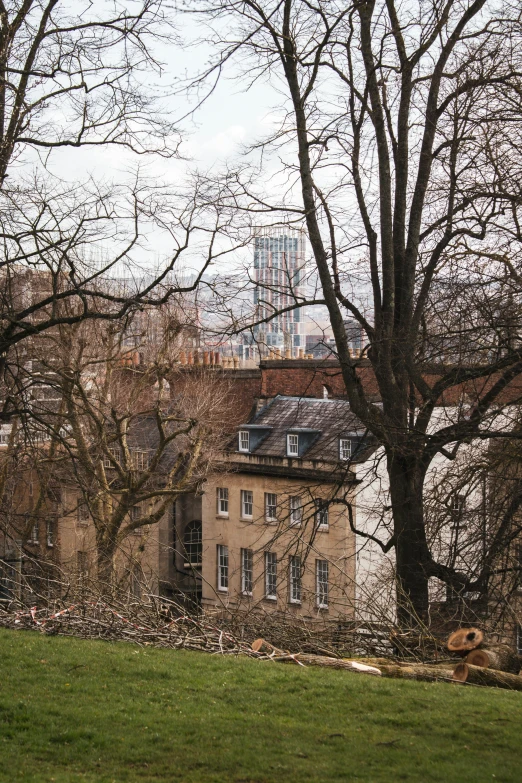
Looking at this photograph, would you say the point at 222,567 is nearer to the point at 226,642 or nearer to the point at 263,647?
the point at 226,642

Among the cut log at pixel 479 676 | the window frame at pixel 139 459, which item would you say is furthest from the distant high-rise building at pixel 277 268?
the window frame at pixel 139 459

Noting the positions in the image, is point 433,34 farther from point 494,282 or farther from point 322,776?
point 322,776

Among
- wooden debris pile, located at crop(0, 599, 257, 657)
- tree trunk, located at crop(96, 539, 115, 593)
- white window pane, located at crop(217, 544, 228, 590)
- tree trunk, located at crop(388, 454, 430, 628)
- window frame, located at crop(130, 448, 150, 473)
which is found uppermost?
window frame, located at crop(130, 448, 150, 473)

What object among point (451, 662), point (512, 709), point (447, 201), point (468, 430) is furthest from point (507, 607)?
point (447, 201)

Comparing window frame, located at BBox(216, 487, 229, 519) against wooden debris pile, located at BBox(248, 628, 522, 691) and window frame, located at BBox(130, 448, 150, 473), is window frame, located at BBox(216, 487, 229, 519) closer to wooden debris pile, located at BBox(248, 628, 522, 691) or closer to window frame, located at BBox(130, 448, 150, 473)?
window frame, located at BBox(130, 448, 150, 473)

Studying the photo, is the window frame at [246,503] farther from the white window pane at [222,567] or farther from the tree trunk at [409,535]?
the tree trunk at [409,535]

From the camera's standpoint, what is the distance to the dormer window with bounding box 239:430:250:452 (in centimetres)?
3834

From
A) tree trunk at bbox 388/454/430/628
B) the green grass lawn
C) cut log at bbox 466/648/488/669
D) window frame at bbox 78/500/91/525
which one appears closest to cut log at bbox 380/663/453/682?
cut log at bbox 466/648/488/669

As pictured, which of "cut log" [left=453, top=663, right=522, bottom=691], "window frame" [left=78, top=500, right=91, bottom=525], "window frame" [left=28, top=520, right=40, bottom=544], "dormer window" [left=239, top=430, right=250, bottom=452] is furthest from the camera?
"dormer window" [left=239, top=430, right=250, bottom=452]

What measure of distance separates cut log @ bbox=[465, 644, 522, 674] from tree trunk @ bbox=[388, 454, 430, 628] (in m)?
1.36

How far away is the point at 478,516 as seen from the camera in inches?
454

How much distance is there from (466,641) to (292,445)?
86.2 feet

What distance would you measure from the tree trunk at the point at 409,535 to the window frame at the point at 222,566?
24318 millimetres

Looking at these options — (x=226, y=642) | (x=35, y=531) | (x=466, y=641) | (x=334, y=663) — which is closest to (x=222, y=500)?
(x=35, y=531)
